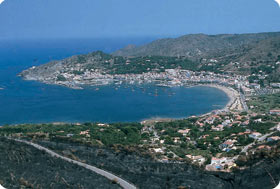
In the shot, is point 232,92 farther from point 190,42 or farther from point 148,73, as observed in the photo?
point 190,42

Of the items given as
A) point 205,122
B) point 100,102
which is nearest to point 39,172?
point 205,122

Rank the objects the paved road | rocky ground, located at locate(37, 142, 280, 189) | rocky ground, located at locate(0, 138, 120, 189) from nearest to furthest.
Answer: rocky ground, located at locate(0, 138, 120, 189), the paved road, rocky ground, located at locate(37, 142, 280, 189)

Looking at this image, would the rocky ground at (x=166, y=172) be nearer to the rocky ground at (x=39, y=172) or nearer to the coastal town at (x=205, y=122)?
the rocky ground at (x=39, y=172)

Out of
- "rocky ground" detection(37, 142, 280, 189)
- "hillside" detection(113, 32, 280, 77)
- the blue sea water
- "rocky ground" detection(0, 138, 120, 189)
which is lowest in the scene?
the blue sea water

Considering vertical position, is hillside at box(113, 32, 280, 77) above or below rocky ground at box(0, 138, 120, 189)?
above

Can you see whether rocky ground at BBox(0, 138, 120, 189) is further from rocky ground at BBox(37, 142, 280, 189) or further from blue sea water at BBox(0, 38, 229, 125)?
blue sea water at BBox(0, 38, 229, 125)

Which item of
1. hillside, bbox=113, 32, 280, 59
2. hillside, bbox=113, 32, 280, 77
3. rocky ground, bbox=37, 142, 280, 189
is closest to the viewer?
rocky ground, bbox=37, 142, 280, 189

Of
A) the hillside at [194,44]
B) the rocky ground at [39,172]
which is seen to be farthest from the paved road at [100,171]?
the hillside at [194,44]

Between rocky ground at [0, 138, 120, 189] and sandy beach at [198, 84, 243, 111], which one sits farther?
sandy beach at [198, 84, 243, 111]

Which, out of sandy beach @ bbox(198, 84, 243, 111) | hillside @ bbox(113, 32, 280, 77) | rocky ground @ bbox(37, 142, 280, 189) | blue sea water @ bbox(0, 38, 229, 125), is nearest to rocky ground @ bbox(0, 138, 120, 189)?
rocky ground @ bbox(37, 142, 280, 189)

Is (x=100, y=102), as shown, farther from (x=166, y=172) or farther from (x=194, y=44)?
(x=194, y=44)

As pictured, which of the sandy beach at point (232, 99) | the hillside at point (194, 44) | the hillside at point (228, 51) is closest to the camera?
the sandy beach at point (232, 99)
